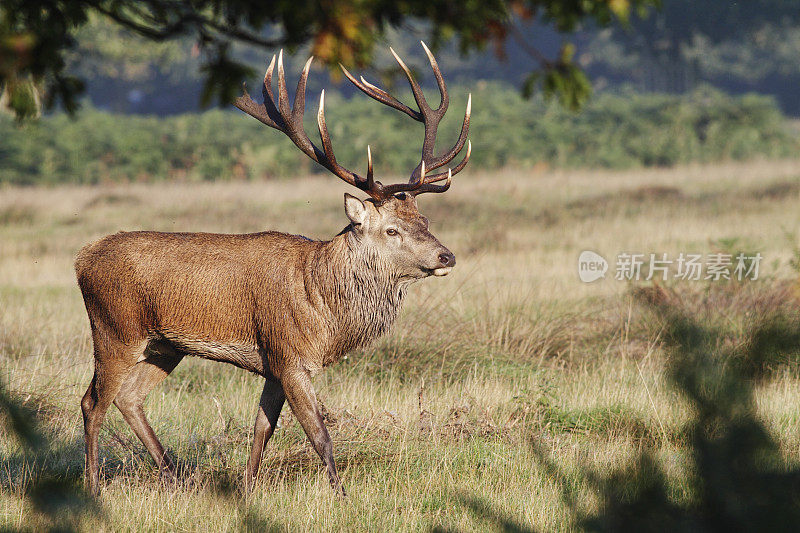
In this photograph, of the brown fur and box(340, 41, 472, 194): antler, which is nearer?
the brown fur

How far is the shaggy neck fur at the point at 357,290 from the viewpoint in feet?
18.1


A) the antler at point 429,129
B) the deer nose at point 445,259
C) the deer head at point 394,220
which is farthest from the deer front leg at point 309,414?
the antler at point 429,129

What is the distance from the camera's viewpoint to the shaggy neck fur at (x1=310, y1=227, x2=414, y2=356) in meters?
5.53

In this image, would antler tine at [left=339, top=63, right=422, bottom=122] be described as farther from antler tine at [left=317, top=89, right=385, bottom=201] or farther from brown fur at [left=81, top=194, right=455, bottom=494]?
brown fur at [left=81, top=194, right=455, bottom=494]

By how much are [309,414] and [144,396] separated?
122 centimetres

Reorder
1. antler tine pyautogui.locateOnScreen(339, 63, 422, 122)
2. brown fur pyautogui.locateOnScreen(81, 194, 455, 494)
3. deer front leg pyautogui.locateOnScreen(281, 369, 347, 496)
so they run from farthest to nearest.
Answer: antler tine pyautogui.locateOnScreen(339, 63, 422, 122), brown fur pyautogui.locateOnScreen(81, 194, 455, 494), deer front leg pyautogui.locateOnScreen(281, 369, 347, 496)

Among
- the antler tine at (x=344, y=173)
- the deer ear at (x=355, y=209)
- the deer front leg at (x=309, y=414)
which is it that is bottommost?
the deer front leg at (x=309, y=414)

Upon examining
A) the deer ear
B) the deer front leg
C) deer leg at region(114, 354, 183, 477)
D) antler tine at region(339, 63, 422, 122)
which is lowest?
deer leg at region(114, 354, 183, 477)

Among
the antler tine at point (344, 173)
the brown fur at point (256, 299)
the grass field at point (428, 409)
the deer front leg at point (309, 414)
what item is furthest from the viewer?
the brown fur at point (256, 299)

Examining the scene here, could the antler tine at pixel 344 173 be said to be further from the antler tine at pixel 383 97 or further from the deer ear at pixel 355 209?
the antler tine at pixel 383 97

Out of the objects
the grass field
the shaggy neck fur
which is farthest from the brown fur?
the grass field

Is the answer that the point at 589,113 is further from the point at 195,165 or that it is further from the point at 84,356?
the point at 84,356

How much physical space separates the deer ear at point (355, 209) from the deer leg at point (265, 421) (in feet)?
3.28

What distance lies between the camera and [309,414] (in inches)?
208
